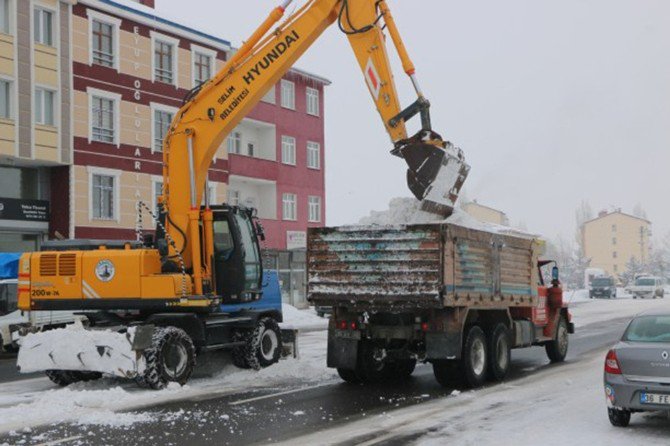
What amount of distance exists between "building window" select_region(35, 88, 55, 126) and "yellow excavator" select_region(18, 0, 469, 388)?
1701 cm

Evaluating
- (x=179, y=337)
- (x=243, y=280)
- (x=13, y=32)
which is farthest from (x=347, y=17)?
(x=13, y=32)

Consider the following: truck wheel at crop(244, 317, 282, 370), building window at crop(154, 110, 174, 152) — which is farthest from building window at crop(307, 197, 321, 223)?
truck wheel at crop(244, 317, 282, 370)

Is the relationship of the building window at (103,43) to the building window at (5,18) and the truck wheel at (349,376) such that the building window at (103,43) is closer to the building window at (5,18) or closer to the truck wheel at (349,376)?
the building window at (5,18)

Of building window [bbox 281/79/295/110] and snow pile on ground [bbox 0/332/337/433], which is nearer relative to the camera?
snow pile on ground [bbox 0/332/337/433]

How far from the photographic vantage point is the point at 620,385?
9.59 metres

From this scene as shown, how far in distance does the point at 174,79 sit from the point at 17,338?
→ 24810 millimetres

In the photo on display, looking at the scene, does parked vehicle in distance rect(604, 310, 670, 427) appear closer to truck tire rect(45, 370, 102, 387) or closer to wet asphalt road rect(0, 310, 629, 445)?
wet asphalt road rect(0, 310, 629, 445)

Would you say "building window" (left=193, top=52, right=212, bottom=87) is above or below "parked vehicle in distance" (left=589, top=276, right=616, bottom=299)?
above

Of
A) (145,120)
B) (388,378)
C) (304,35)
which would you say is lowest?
(388,378)

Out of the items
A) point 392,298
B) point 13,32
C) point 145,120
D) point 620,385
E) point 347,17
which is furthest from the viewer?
point 145,120

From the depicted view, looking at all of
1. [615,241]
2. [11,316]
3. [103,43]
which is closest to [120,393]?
[11,316]

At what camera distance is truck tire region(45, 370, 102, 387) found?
14.0 m

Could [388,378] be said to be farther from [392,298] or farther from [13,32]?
[13,32]

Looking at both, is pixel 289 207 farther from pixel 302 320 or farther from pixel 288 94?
pixel 302 320
